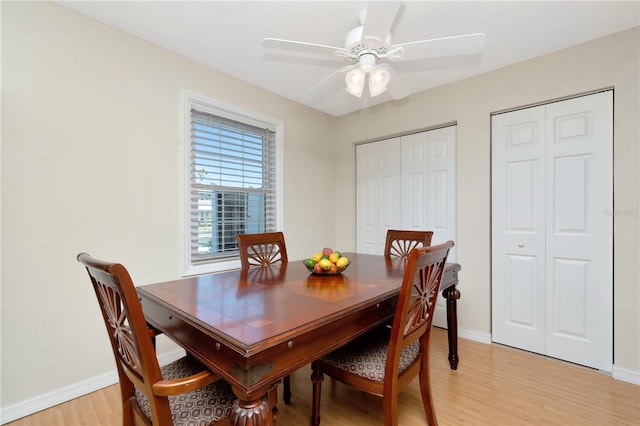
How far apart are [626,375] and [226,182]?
352 centimetres

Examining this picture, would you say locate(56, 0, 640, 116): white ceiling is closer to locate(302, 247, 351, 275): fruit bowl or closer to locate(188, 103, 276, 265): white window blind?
locate(188, 103, 276, 265): white window blind

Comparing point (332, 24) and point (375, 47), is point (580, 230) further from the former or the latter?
point (332, 24)

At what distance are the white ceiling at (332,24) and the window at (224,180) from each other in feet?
1.71

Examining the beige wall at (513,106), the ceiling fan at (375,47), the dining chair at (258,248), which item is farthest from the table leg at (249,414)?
the beige wall at (513,106)

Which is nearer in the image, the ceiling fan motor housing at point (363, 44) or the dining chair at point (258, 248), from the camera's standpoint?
the ceiling fan motor housing at point (363, 44)

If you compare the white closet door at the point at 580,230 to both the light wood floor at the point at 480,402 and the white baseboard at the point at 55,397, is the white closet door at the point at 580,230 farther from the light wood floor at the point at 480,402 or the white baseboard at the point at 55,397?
the white baseboard at the point at 55,397

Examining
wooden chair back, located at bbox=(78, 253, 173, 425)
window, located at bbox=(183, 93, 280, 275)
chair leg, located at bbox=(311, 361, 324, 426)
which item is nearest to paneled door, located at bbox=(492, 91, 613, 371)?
chair leg, located at bbox=(311, 361, 324, 426)

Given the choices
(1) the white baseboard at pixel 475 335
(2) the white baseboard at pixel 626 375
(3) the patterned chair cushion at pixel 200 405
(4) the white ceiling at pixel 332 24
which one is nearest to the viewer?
(3) the patterned chair cushion at pixel 200 405

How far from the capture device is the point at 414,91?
10.5 feet

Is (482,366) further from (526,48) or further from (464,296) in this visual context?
(526,48)

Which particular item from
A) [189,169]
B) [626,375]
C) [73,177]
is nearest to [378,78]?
[189,169]

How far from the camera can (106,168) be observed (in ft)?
6.98

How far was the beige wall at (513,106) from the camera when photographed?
2.13 metres

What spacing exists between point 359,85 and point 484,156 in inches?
64.6
